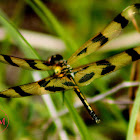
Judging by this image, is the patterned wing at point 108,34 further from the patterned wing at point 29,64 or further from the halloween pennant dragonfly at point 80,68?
the patterned wing at point 29,64

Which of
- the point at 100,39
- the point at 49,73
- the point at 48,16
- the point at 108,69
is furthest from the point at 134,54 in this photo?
the point at 48,16

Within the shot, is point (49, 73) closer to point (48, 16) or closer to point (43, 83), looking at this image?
point (43, 83)

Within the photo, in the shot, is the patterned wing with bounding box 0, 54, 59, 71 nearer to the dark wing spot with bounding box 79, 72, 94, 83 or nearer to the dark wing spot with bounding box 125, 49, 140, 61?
the dark wing spot with bounding box 79, 72, 94, 83

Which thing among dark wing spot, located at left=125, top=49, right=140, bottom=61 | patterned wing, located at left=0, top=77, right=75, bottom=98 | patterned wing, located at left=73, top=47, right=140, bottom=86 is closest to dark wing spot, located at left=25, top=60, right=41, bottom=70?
patterned wing, located at left=0, top=77, right=75, bottom=98

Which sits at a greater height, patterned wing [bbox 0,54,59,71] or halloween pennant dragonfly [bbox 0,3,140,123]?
patterned wing [bbox 0,54,59,71]

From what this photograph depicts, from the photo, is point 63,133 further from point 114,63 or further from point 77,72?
point 114,63

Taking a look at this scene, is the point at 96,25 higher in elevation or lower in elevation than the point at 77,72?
higher

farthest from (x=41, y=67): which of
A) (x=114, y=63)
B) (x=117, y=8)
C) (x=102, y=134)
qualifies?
(x=117, y=8)

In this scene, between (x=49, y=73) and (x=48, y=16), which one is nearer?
(x=49, y=73)
